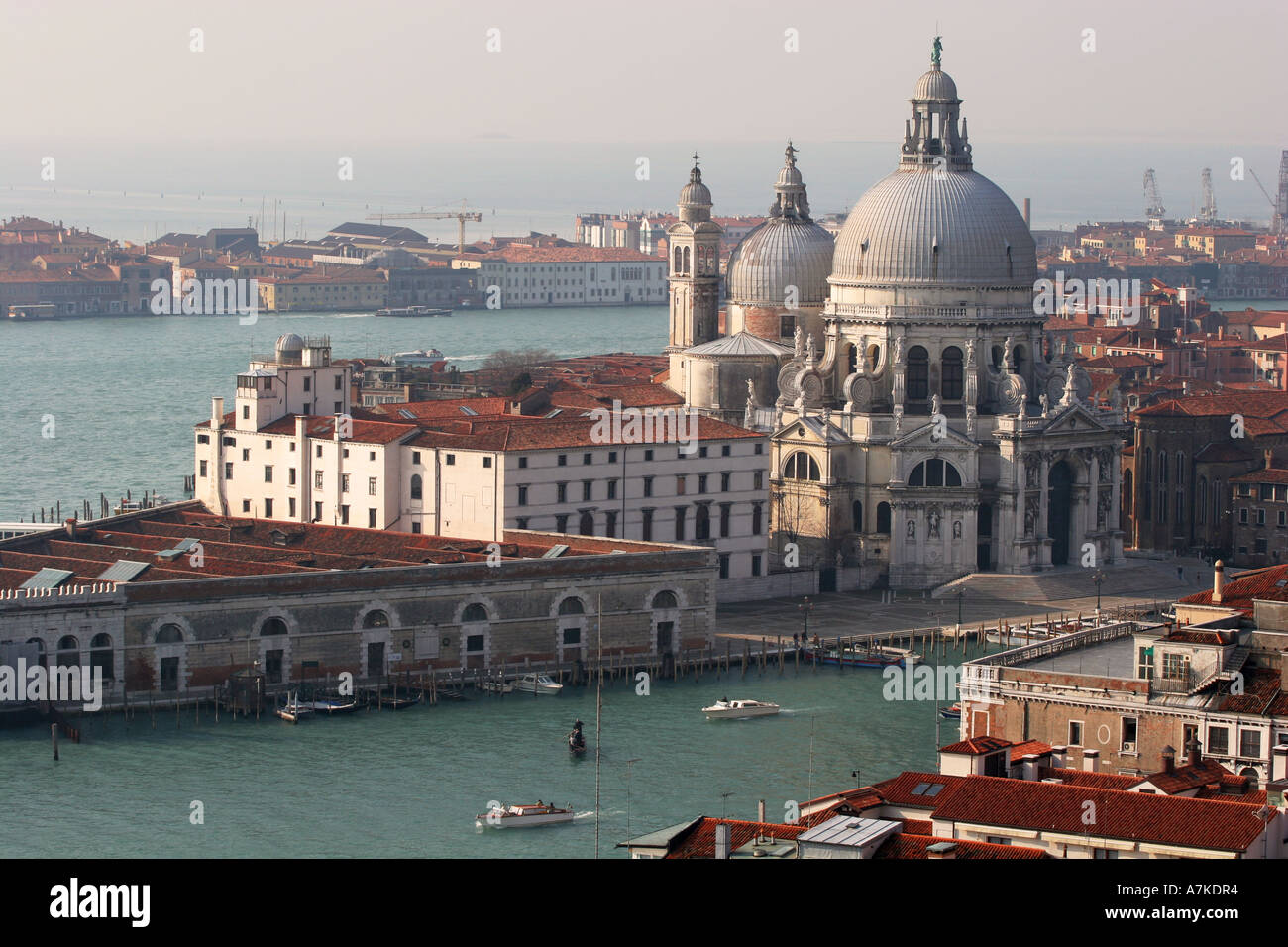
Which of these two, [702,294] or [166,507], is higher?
[702,294]

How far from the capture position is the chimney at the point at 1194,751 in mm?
20763

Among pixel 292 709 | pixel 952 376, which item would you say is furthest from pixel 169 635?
pixel 952 376

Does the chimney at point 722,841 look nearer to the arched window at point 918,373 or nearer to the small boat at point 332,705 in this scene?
the small boat at point 332,705

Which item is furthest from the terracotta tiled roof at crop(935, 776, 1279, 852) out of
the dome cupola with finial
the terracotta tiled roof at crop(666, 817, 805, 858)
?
the dome cupola with finial

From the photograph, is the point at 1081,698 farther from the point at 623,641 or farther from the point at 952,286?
the point at 952,286

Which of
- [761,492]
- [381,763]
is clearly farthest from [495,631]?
[761,492]

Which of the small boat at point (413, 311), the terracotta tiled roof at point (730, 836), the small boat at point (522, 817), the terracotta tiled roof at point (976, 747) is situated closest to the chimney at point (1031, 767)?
the terracotta tiled roof at point (976, 747)

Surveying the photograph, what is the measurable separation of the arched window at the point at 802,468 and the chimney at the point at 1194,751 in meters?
22.8

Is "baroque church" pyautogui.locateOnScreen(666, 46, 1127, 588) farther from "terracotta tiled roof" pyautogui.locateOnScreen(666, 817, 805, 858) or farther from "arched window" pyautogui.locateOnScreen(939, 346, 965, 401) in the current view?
"terracotta tiled roof" pyautogui.locateOnScreen(666, 817, 805, 858)

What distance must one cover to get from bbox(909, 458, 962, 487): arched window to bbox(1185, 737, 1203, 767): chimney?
22114mm

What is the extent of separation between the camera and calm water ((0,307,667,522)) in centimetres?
6094

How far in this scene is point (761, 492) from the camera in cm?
4175
